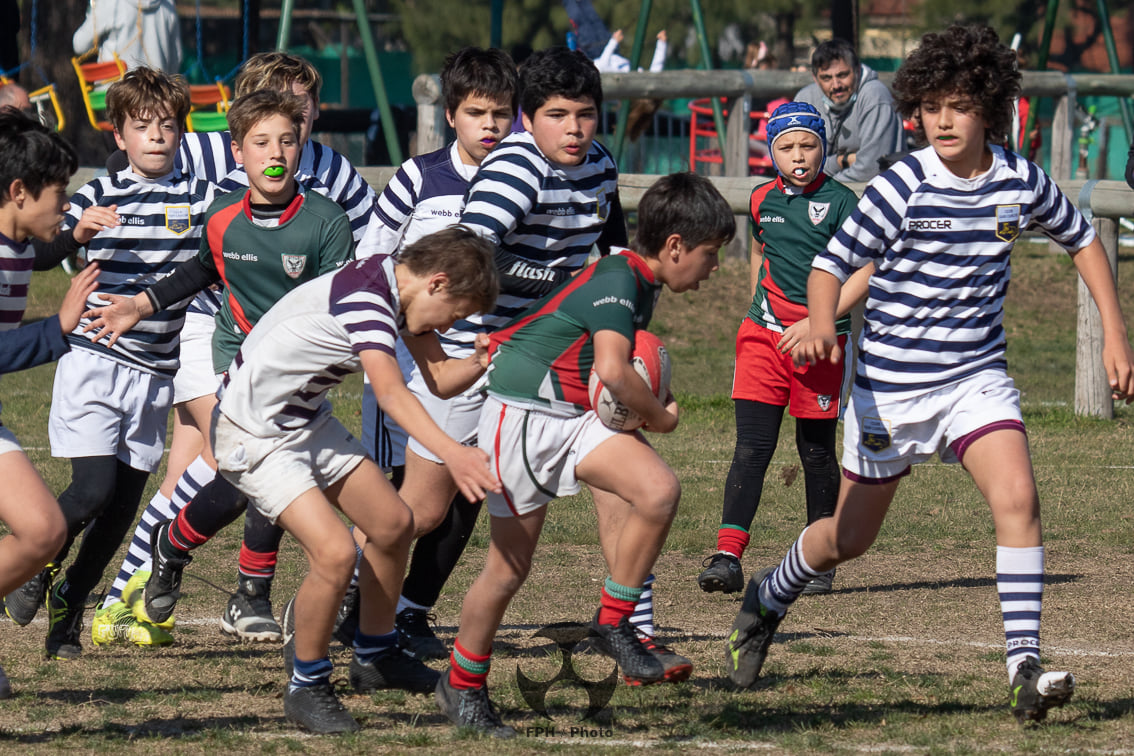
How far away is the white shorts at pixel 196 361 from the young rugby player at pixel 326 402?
130 centimetres

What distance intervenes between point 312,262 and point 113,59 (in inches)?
491

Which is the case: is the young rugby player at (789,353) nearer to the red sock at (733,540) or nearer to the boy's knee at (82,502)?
the red sock at (733,540)

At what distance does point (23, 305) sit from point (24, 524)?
0.82 metres

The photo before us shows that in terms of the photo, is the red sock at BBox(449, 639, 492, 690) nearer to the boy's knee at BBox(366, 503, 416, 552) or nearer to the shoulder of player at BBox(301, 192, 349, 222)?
the boy's knee at BBox(366, 503, 416, 552)

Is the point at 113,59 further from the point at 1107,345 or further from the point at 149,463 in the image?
the point at 1107,345

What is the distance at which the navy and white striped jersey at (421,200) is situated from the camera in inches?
229

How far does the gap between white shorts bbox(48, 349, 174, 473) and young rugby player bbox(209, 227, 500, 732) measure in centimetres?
118

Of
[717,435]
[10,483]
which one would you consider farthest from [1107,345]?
[717,435]

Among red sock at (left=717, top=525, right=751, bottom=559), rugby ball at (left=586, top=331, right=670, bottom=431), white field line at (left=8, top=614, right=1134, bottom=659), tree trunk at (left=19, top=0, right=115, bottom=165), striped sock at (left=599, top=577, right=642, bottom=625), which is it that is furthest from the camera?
tree trunk at (left=19, top=0, right=115, bottom=165)

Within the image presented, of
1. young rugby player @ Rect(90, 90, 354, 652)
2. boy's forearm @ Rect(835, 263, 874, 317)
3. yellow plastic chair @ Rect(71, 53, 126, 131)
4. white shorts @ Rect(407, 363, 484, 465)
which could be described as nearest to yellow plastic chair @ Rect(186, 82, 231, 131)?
yellow plastic chair @ Rect(71, 53, 126, 131)

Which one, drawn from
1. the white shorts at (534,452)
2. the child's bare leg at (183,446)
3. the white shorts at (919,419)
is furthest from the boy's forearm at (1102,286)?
the child's bare leg at (183,446)

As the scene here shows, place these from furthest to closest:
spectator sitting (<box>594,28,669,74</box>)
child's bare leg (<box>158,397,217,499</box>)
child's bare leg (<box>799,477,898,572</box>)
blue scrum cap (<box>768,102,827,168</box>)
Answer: spectator sitting (<box>594,28,669,74</box>) < blue scrum cap (<box>768,102,827,168</box>) < child's bare leg (<box>158,397,217,499</box>) < child's bare leg (<box>799,477,898,572</box>)

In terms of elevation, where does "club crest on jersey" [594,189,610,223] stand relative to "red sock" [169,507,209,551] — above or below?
above

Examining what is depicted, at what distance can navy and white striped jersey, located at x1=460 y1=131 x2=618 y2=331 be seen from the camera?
210 inches
